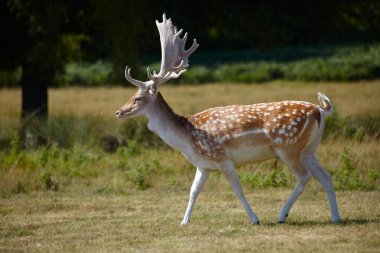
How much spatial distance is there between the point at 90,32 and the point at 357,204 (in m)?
10.7

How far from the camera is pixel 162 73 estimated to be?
9320mm

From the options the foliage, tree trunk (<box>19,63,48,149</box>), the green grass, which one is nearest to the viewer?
tree trunk (<box>19,63,48,149</box>)

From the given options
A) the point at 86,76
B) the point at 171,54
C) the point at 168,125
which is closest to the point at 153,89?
the point at 168,125

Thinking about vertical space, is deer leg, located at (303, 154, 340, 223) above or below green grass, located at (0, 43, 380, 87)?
above

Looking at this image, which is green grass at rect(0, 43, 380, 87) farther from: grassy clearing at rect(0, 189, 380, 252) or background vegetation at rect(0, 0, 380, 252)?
grassy clearing at rect(0, 189, 380, 252)

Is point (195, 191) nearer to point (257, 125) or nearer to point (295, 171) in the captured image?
point (257, 125)

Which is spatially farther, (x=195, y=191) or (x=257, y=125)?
(x=195, y=191)

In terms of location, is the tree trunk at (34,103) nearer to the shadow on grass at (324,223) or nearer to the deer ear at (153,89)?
the deer ear at (153,89)

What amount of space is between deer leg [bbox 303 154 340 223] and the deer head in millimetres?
1969

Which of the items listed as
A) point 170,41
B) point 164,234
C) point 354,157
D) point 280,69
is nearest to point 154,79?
point 170,41

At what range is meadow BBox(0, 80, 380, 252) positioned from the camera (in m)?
7.92

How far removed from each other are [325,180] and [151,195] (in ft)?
11.6

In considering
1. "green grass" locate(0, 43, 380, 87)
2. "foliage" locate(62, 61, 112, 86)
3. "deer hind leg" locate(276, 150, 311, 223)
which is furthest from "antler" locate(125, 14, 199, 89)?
"foliage" locate(62, 61, 112, 86)

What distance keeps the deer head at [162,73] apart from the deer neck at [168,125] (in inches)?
3.8
